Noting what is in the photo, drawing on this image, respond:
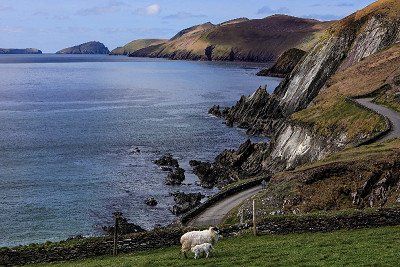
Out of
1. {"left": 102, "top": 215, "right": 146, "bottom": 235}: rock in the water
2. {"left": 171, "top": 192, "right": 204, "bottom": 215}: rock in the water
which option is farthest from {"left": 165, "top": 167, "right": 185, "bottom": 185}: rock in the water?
{"left": 102, "top": 215, "right": 146, "bottom": 235}: rock in the water

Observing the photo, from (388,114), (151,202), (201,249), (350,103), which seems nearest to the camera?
(201,249)

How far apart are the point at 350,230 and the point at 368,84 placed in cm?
6818

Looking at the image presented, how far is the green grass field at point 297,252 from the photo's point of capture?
23812 mm

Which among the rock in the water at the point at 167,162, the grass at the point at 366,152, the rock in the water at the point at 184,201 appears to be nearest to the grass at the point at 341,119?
the grass at the point at 366,152

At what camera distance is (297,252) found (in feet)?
85.3

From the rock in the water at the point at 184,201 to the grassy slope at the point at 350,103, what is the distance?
2015 cm

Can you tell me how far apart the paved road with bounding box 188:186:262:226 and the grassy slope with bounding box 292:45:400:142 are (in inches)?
746

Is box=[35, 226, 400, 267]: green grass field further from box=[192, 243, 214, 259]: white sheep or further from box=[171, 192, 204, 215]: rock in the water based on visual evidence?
box=[171, 192, 204, 215]: rock in the water

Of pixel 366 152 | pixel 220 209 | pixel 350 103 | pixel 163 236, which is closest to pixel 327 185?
pixel 366 152

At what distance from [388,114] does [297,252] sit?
170 feet

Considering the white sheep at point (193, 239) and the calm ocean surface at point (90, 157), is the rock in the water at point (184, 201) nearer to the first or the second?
the calm ocean surface at point (90, 157)

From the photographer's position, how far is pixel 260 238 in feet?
106

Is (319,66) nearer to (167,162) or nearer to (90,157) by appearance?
(167,162)

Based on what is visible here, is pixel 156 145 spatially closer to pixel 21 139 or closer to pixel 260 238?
pixel 21 139
